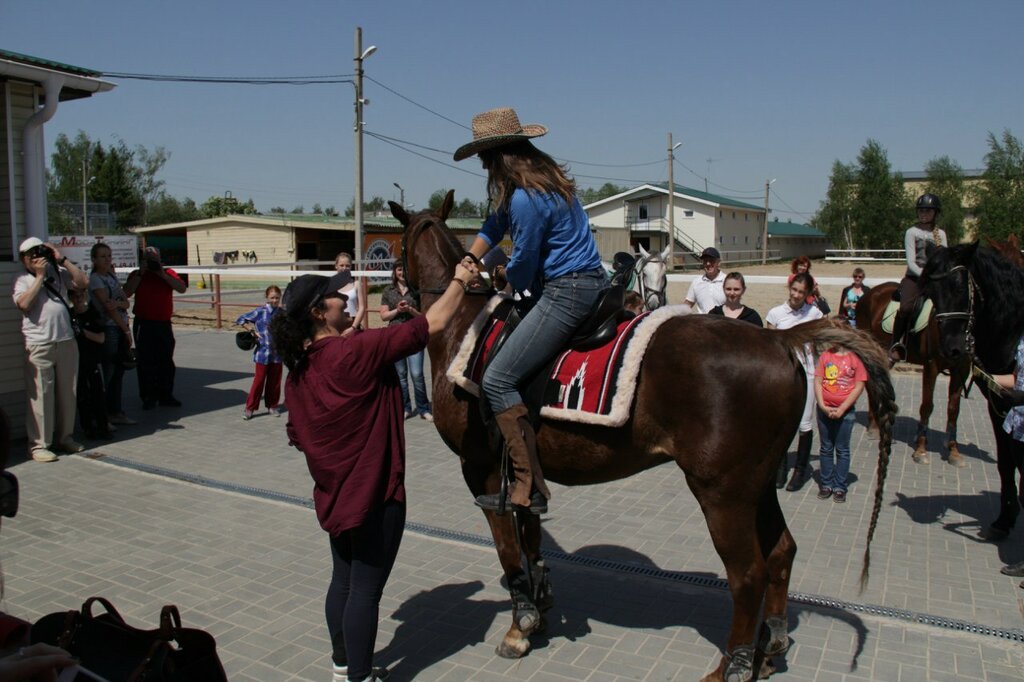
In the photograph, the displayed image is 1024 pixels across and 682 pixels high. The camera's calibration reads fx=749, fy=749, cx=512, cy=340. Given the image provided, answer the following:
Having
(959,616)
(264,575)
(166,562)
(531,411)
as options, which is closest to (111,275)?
(166,562)

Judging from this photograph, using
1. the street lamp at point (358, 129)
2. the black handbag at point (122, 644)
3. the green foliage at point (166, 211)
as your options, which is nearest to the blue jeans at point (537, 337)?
the black handbag at point (122, 644)

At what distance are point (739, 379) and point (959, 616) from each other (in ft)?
7.63

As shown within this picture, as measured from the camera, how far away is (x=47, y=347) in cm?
786

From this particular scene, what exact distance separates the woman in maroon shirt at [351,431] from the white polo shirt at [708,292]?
221 inches

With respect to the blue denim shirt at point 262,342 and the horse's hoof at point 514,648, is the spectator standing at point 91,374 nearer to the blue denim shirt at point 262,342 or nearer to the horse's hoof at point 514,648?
the blue denim shirt at point 262,342

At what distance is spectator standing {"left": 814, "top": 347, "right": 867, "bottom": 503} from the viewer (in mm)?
6551

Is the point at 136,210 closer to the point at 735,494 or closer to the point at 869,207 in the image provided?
the point at 869,207

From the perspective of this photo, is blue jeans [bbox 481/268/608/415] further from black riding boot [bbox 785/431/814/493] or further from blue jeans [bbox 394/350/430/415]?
blue jeans [bbox 394/350/430/415]

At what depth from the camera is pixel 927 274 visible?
225 inches

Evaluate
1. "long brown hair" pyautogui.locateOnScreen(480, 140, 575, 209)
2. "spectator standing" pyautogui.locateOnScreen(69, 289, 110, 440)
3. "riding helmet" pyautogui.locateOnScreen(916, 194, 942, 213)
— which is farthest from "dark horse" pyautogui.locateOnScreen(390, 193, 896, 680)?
"spectator standing" pyautogui.locateOnScreen(69, 289, 110, 440)

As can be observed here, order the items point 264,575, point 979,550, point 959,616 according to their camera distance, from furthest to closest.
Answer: point 979,550
point 264,575
point 959,616

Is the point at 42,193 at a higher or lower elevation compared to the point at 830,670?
higher

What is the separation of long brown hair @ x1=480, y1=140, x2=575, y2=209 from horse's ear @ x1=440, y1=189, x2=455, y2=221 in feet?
1.67

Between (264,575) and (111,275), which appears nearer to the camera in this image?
(264,575)
